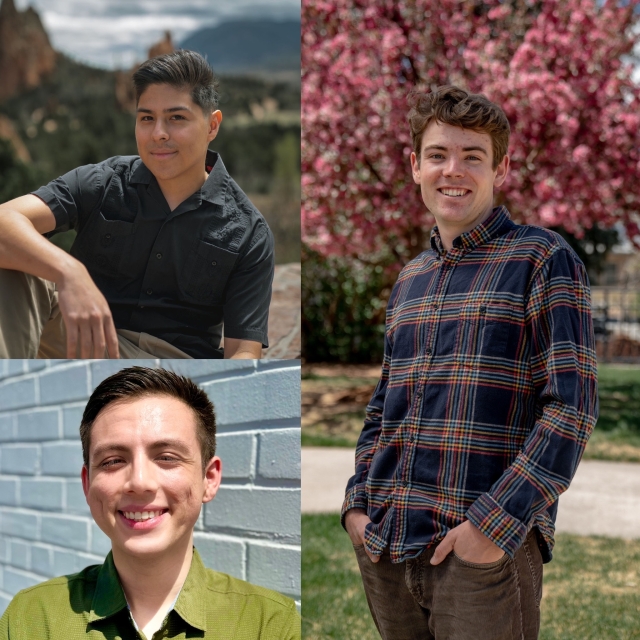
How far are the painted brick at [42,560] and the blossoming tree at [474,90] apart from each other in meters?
5.59

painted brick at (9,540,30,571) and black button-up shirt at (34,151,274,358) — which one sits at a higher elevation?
black button-up shirt at (34,151,274,358)

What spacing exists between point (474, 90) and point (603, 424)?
142 inches

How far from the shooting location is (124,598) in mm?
1736

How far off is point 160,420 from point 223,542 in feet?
1.45

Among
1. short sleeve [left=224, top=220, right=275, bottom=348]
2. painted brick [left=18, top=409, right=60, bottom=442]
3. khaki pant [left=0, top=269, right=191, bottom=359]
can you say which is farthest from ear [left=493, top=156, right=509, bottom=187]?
painted brick [left=18, top=409, right=60, bottom=442]

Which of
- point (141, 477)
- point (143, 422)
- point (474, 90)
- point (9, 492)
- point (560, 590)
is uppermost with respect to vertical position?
Answer: point (474, 90)

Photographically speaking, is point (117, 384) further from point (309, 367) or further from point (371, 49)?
point (309, 367)

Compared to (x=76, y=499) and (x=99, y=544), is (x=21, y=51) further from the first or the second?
(x=99, y=544)

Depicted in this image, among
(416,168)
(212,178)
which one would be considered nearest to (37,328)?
(212,178)

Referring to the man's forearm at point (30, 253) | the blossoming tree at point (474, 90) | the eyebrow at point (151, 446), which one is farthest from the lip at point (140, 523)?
the blossoming tree at point (474, 90)

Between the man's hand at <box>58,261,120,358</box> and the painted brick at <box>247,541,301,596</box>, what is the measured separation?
24.7 inches

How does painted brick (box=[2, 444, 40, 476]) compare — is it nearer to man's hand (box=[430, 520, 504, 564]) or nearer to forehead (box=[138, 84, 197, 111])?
forehead (box=[138, 84, 197, 111])

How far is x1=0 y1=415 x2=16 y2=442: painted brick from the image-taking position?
228cm

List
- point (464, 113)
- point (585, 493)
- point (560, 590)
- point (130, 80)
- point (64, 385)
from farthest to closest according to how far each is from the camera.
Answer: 1. point (585, 493)
2. point (560, 590)
3. point (64, 385)
4. point (130, 80)
5. point (464, 113)
